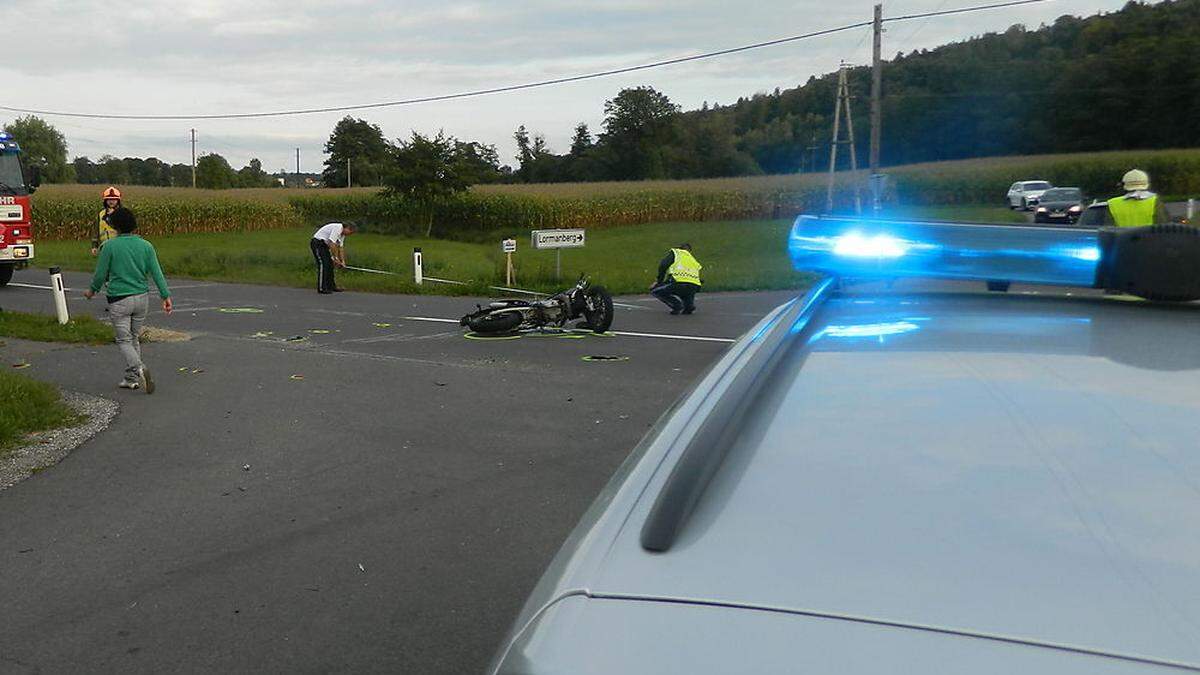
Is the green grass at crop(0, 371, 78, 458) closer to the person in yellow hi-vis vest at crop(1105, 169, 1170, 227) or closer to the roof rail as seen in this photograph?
the roof rail

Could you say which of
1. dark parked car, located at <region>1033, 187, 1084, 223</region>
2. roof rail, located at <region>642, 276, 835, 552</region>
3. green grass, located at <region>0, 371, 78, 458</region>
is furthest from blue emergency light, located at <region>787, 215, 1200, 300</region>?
dark parked car, located at <region>1033, 187, 1084, 223</region>

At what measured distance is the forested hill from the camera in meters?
66.6

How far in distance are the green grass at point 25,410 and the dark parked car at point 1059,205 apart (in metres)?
39.4

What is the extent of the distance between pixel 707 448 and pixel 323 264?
20.2 metres

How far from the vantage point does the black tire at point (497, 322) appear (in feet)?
45.6

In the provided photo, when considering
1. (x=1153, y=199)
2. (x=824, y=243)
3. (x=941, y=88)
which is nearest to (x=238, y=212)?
(x=941, y=88)

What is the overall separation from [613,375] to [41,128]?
120 metres

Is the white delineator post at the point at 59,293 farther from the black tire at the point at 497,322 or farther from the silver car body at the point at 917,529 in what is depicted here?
the silver car body at the point at 917,529

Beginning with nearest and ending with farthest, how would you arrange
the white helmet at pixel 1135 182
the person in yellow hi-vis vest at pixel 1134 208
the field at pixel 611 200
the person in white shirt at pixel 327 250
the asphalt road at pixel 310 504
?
the asphalt road at pixel 310 504 < the person in yellow hi-vis vest at pixel 1134 208 < the white helmet at pixel 1135 182 < the person in white shirt at pixel 327 250 < the field at pixel 611 200

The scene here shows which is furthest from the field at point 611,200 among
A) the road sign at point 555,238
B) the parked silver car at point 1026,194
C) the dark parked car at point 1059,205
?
the road sign at point 555,238

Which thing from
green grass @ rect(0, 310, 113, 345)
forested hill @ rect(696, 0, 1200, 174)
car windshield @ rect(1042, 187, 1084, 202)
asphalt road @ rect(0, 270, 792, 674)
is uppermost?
forested hill @ rect(696, 0, 1200, 174)

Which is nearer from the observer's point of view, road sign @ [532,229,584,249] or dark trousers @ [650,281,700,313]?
dark trousers @ [650,281,700,313]

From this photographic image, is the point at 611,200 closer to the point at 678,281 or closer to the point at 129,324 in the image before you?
the point at 678,281

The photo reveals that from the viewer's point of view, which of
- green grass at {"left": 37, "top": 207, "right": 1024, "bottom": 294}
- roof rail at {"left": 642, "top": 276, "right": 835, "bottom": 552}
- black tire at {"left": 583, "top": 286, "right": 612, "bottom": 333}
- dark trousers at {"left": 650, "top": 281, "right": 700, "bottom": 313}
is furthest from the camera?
green grass at {"left": 37, "top": 207, "right": 1024, "bottom": 294}
